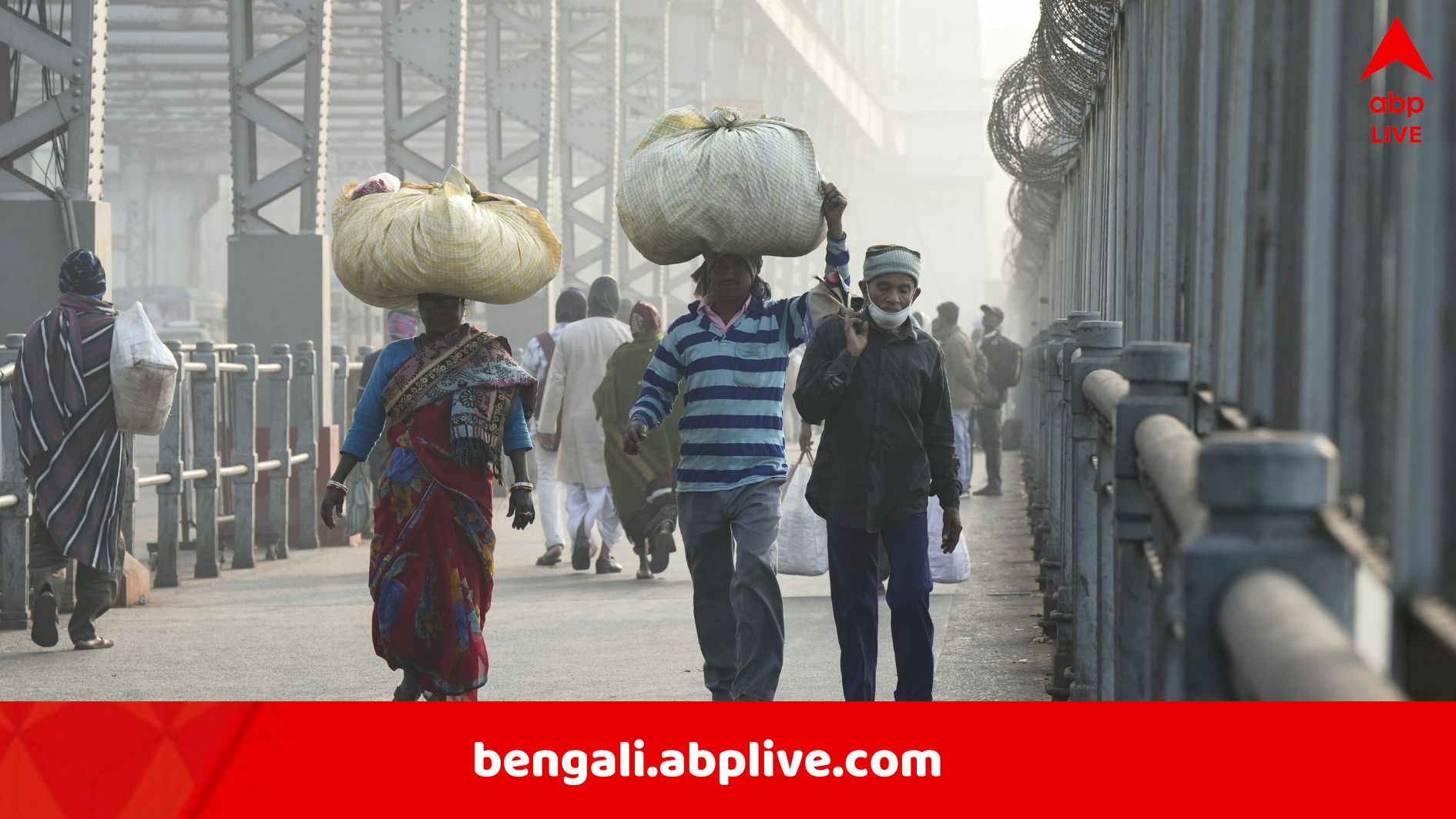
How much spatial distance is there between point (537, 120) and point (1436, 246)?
2413 centimetres

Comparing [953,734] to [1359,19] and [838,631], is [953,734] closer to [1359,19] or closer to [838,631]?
[1359,19]

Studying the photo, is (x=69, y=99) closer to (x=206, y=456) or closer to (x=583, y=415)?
(x=206, y=456)

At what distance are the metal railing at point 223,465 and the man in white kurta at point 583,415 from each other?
2.01m

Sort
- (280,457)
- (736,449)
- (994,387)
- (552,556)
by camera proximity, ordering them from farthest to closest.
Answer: (994,387) → (280,457) → (552,556) → (736,449)

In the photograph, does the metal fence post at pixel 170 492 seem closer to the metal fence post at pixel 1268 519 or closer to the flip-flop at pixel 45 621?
the flip-flop at pixel 45 621

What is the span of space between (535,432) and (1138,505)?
30.1 feet

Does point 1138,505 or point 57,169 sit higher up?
point 57,169

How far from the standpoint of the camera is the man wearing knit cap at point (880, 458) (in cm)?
613

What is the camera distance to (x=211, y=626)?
9.84 metres

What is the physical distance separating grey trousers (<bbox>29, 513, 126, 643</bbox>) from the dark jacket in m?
4.12

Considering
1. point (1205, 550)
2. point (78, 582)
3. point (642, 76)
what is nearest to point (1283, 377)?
point (1205, 550)

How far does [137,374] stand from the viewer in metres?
8.98

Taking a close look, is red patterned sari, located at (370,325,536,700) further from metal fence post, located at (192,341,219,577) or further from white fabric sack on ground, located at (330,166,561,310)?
metal fence post, located at (192,341,219,577)

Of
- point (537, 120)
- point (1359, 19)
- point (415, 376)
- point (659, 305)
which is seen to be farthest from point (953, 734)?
point (659, 305)
